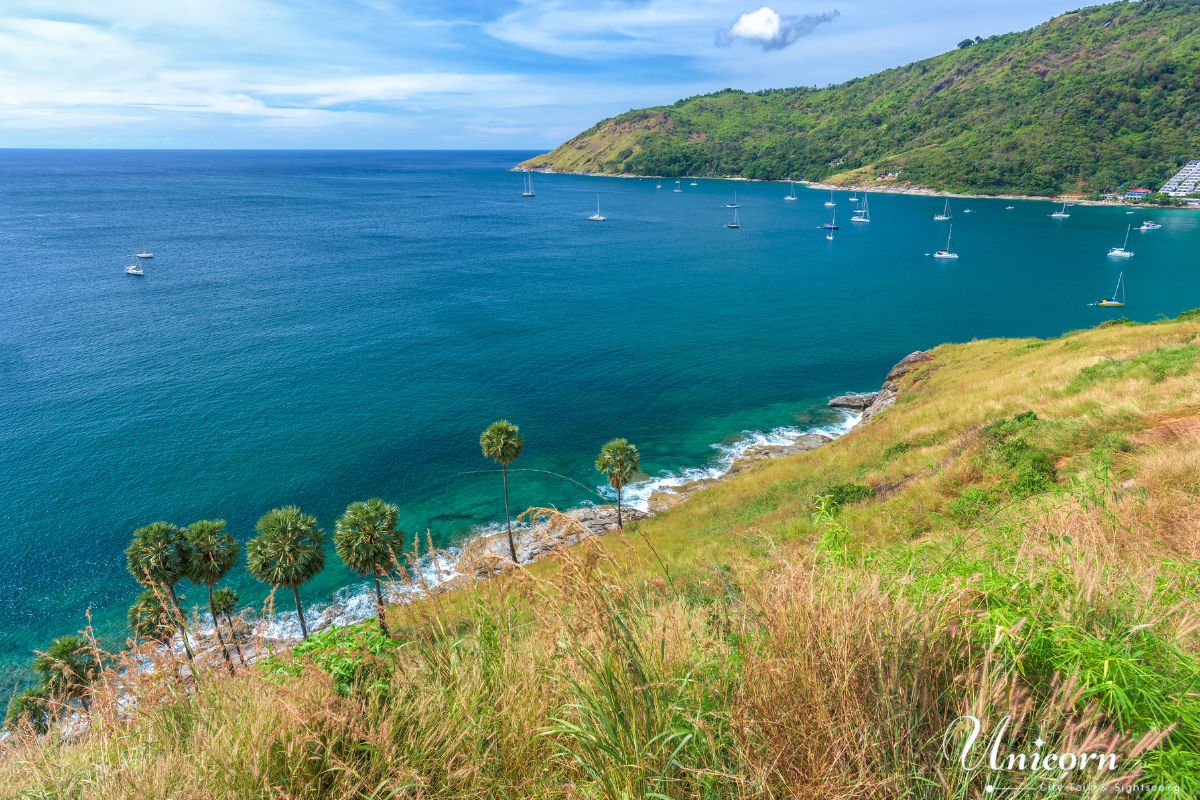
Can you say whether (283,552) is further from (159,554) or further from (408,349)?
(408,349)

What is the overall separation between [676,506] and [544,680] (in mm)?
30945

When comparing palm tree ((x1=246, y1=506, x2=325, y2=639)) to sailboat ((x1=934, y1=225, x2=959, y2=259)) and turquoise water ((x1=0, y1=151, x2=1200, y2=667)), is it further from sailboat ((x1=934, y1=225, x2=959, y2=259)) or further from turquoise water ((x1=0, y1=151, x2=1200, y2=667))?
sailboat ((x1=934, y1=225, x2=959, y2=259))

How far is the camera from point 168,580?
22281 millimetres

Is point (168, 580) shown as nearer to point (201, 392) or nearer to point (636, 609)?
point (636, 609)

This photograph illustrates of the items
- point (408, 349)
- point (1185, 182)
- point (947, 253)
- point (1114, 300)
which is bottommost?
point (408, 349)

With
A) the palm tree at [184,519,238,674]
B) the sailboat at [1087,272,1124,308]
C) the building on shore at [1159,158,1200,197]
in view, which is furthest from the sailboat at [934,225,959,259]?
the palm tree at [184,519,238,674]

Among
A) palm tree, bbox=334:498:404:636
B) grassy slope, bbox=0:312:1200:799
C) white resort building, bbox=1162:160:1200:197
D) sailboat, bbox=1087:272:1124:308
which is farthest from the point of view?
white resort building, bbox=1162:160:1200:197

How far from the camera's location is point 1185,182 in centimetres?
15900

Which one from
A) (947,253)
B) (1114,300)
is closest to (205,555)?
(1114,300)

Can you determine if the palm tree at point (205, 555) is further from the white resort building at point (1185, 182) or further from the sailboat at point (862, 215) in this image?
the white resort building at point (1185, 182)

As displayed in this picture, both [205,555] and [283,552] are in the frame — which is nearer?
[283,552]

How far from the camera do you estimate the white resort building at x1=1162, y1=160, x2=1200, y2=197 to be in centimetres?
15575

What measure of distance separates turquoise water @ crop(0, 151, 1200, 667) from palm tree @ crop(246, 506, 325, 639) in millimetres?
7406

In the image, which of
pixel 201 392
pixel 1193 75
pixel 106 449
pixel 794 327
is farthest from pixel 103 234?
pixel 1193 75
